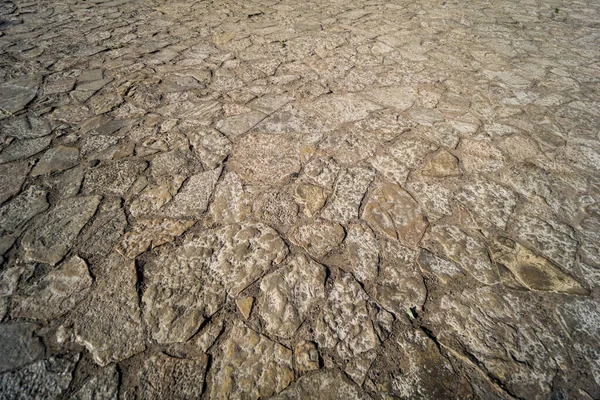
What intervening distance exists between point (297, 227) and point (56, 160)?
1997 mm

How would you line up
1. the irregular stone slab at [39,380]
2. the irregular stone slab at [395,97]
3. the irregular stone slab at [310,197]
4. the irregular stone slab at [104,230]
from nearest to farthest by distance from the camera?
the irregular stone slab at [39,380], the irregular stone slab at [104,230], the irregular stone slab at [310,197], the irregular stone slab at [395,97]

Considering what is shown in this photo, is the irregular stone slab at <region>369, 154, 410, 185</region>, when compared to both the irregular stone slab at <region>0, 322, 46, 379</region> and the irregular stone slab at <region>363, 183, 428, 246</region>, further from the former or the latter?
the irregular stone slab at <region>0, 322, 46, 379</region>

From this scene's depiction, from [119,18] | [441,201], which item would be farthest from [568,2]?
[119,18]

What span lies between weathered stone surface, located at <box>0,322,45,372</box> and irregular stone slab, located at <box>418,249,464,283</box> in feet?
6.50

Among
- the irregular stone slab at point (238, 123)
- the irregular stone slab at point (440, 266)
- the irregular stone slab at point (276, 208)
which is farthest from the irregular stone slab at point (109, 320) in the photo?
the irregular stone slab at point (440, 266)

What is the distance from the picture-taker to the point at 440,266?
1665 mm

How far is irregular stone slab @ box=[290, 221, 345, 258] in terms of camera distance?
68.1 inches

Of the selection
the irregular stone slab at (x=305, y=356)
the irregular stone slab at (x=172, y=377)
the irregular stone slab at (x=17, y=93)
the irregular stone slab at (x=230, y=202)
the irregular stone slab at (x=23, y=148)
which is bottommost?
the irregular stone slab at (x=305, y=356)

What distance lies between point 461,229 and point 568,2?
7.43m

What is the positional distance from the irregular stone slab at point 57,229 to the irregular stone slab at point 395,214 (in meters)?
1.84

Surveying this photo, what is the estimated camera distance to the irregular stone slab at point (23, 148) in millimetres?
2234

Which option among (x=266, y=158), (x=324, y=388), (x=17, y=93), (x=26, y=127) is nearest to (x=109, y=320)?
(x=324, y=388)

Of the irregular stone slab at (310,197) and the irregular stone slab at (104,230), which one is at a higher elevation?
the irregular stone slab at (104,230)

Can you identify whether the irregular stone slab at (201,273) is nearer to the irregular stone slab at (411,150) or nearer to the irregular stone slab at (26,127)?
the irregular stone slab at (411,150)
